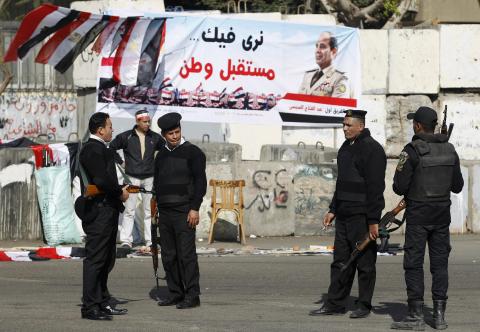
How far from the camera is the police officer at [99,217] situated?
33.0 ft

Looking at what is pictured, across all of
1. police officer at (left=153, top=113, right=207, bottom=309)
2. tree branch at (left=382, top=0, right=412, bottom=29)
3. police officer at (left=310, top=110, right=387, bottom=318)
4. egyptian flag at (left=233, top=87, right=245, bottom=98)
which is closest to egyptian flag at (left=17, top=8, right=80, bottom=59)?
egyptian flag at (left=233, top=87, right=245, bottom=98)

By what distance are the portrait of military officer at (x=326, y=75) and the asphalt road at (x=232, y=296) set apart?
16.4ft

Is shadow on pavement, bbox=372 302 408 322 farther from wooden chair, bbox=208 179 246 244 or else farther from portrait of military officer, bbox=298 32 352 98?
portrait of military officer, bbox=298 32 352 98

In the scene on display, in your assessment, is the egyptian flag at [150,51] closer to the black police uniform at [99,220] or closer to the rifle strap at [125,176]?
the rifle strap at [125,176]

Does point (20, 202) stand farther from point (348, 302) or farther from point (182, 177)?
point (348, 302)

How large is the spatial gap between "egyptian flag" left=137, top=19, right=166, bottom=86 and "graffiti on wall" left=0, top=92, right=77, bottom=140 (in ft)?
9.16

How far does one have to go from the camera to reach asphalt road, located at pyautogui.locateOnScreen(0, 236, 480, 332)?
9781 mm

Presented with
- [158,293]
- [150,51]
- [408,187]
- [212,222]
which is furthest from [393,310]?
[150,51]

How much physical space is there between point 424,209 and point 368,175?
67 centimetres

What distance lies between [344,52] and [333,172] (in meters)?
3.08

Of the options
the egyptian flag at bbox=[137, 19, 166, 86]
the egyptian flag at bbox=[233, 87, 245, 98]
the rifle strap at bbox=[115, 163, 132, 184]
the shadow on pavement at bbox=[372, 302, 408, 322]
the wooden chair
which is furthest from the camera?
the egyptian flag at bbox=[233, 87, 245, 98]

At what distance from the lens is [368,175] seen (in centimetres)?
1002

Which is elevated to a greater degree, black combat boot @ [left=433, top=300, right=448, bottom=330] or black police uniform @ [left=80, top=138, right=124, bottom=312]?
black police uniform @ [left=80, top=138, right=124, bottom=312]

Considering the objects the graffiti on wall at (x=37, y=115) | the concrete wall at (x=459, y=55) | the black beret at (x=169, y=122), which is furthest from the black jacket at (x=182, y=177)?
the graffiti on wall at (x=37, y=115)
